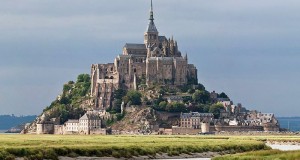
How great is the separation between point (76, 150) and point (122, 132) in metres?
109

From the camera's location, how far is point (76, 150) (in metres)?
88.6

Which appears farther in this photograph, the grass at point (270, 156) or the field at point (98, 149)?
the field at point (98, 149)

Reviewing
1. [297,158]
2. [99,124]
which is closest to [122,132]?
[99,124]

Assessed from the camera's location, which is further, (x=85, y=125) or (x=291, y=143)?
(x=85, y=125)

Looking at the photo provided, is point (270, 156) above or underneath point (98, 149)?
underneath

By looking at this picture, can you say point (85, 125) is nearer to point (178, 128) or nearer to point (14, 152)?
point (178, 128)

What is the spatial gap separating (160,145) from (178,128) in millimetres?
94809

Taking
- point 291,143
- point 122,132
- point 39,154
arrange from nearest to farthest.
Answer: point 39,154 → point 291,143 → point 122,132

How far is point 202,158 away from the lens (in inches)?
3937

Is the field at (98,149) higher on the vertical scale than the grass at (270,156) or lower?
higher

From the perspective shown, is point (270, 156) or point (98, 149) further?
point (98, 149)

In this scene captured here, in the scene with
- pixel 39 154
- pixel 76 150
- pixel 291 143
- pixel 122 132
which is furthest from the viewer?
pixel 122 132

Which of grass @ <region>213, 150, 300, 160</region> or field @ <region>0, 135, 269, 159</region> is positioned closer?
grass @ <region>213, 150, 300, 160</region>

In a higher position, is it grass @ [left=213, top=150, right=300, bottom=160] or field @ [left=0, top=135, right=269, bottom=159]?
field @ [left=0, top=135, right=269, bottom=159]
